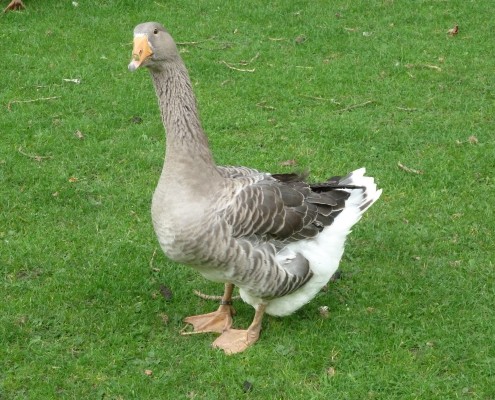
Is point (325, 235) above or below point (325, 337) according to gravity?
above

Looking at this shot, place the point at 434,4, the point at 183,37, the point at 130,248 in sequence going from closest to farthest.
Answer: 1. the point at 130,248
2. the point at 183,37
3. the point at 434,4

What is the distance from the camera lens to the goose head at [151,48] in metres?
3.86

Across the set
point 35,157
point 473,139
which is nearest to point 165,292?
point 35,157

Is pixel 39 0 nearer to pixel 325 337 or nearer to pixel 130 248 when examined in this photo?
pixel 130 248

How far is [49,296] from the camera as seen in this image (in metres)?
4.86

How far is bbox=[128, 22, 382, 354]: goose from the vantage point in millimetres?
4074

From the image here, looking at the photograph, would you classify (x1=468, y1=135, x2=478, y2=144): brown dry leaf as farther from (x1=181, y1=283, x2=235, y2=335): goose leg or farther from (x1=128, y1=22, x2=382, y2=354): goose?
(x1=181, y1=283, x2=235, y2=335): goose leg

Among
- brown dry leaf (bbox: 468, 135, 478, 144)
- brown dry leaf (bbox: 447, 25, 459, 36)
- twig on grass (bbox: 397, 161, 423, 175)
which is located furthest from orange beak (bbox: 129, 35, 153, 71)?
brown dry leaf (bbox: 447, 25, 459, 36)

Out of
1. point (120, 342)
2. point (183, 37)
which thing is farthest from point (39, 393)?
point (183, 37)

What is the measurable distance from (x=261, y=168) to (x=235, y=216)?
7.81 ft

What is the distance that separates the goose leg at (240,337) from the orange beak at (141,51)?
1.64 meters

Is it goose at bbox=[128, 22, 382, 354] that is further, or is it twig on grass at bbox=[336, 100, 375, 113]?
twig on grass at bbox=[336, 100, 375, 113]

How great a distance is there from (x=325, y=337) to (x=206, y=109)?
3484mm

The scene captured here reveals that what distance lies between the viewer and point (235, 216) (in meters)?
4.14
